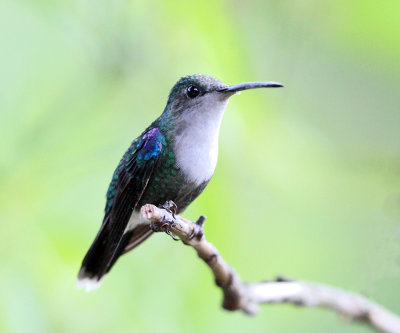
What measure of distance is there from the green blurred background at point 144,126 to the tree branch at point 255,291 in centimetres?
16

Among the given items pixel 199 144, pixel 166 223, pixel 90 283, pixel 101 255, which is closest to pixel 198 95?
pixel 199 144

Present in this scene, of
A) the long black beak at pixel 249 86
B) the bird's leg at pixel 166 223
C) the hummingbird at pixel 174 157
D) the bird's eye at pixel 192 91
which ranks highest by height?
the bird's eye at pixel 192 91

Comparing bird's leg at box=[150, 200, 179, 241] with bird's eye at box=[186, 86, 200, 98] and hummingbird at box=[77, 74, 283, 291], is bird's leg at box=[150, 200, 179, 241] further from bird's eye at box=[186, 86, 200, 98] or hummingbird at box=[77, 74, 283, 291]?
bird's eye at box=[186, 86, 200, 98]

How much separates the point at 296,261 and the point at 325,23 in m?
1.56

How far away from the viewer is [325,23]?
3031 millimetres

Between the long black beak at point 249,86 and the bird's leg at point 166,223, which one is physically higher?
the long black beak at point 249,86

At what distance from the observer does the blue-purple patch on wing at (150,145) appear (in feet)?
8.20

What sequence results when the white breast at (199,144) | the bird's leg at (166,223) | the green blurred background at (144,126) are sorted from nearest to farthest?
1. the bird's leg at (166,223)
2. the white breast at (199,144)
3. the green blurred background at (144,126)

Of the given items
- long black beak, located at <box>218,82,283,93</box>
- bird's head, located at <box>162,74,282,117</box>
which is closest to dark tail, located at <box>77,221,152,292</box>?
bird's head, located at <box>162,74,282,117</box>

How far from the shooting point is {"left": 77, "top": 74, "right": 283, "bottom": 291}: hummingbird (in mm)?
2461

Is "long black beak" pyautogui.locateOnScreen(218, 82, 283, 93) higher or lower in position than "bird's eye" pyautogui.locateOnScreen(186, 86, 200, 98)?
lower

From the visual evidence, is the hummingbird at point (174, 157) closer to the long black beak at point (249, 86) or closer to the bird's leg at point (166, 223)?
the long black beak at point (249, 86)

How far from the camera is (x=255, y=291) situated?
2844 mm

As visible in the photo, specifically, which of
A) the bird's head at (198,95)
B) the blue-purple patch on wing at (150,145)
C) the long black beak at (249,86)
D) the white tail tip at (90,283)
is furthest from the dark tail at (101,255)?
the long black beak at (249,86)
